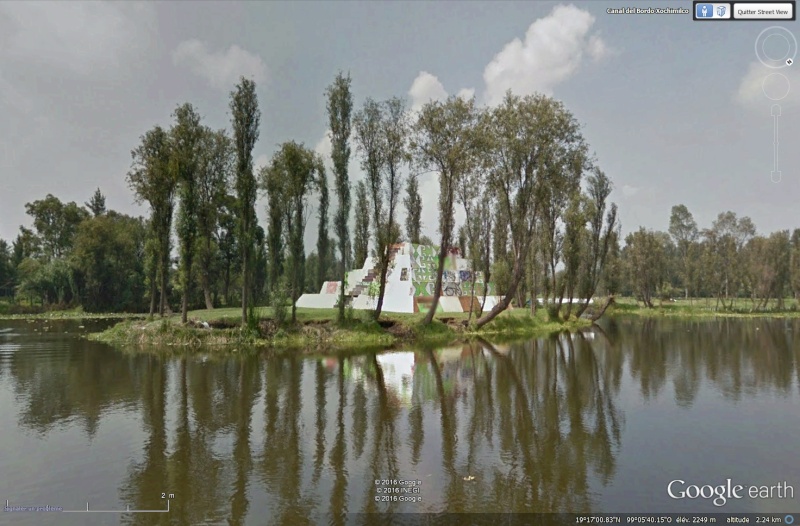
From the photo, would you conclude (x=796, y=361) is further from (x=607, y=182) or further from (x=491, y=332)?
(x=607, y=182)

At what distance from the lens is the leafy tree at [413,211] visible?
49.4 m

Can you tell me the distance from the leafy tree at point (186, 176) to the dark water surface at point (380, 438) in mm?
11243

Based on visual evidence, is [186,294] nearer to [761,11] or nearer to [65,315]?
[761,11]

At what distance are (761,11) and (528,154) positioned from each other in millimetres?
21251

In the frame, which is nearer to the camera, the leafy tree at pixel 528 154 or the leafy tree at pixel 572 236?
the leafy tree at pixel 528 154

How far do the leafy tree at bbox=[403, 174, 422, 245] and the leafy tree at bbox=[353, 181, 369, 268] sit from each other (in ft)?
48.6

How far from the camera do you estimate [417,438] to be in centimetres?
1027

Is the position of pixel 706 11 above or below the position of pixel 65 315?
above

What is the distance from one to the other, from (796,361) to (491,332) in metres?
17.2

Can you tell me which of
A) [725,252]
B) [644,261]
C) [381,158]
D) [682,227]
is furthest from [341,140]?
[682,227]

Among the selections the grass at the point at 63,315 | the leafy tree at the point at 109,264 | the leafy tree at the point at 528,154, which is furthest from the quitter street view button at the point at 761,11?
the leafy tree at the point at 109,264

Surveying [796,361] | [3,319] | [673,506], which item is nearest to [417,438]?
[673,506]

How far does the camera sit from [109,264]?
56375mm

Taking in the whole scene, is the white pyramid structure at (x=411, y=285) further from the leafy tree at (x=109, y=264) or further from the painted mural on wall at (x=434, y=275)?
the leafy tree at (x=109, y=264)
